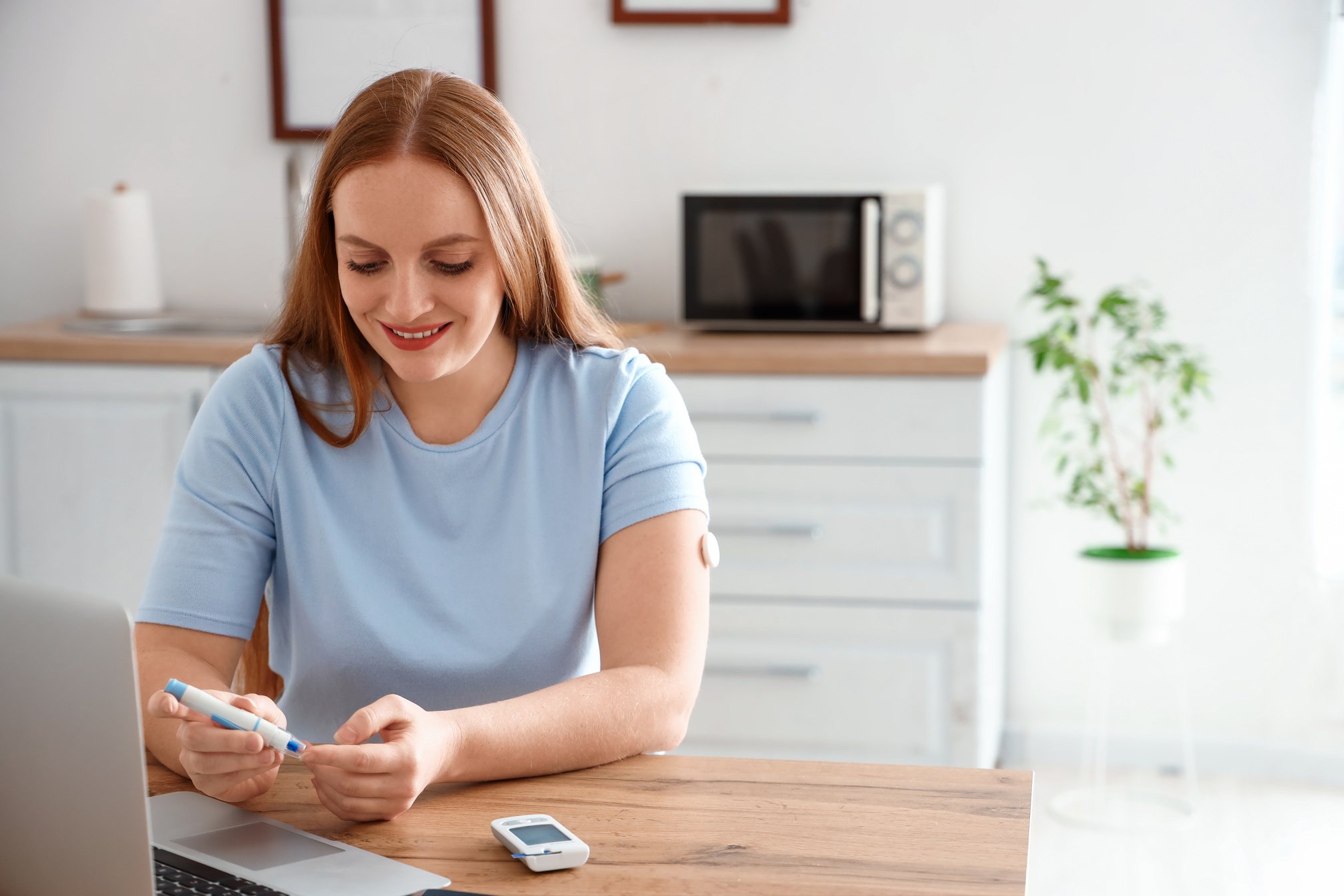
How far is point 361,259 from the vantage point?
1227 mm

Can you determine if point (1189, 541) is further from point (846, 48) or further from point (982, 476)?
point (846, 48)

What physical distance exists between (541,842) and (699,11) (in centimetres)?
223

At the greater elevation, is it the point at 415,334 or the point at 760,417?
the point at 415,334

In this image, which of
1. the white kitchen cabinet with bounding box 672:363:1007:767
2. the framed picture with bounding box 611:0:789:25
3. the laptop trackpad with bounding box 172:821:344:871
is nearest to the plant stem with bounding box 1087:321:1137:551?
the white kitchen cabinet with bounding box 672:363:1007:767

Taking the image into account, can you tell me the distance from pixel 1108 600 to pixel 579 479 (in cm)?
159

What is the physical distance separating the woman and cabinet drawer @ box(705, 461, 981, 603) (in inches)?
41.4

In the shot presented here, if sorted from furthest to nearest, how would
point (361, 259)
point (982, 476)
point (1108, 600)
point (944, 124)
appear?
1. point (944, 124)
2. point (1108, 600)
3. point (982, 476)
4. point (361, 259)

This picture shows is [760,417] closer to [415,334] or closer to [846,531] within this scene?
[846,531]

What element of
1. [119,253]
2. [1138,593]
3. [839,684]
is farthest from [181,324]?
[1138,593]

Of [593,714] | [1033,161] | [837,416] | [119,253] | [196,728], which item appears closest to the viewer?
[196,728]

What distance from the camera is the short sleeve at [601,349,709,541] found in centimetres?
130

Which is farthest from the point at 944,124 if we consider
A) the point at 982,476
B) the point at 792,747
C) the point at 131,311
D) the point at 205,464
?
the point at 205,464

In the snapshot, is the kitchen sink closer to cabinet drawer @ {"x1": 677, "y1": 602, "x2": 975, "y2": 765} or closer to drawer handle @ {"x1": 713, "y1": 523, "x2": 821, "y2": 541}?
drawer handle @ {"x1": 713, "y1": 523, "x2": 821, "y2": 541}

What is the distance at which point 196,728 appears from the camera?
99 centimetres
